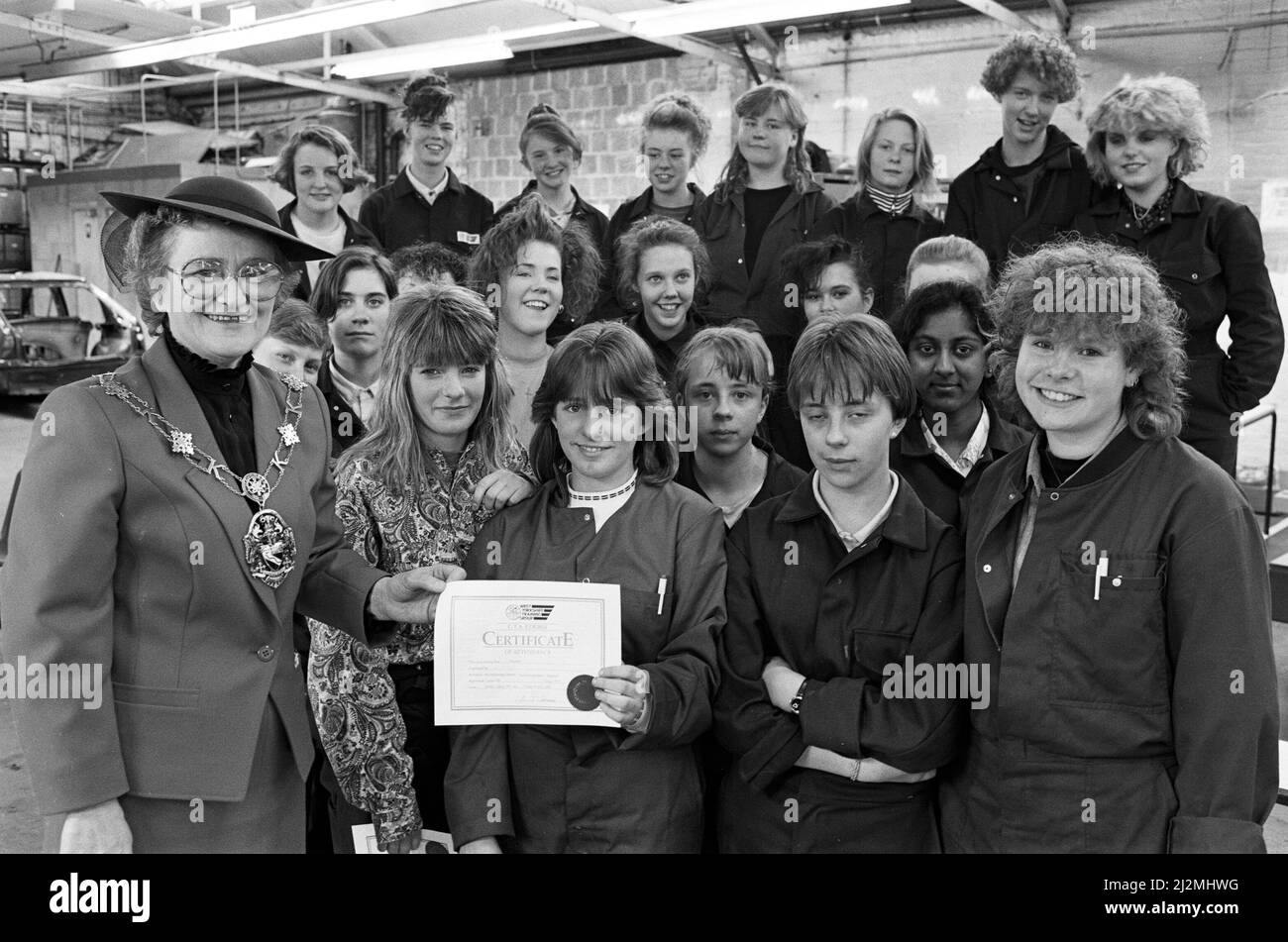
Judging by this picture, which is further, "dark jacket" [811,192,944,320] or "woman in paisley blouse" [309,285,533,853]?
"dark jacket" [811,192,944,320]

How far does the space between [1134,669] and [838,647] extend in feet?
1.82

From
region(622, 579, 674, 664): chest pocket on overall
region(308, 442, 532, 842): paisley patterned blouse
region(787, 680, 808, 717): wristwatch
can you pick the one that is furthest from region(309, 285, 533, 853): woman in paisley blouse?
region(787, 680, 808, 717): wristwatch

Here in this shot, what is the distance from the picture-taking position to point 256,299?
187 cm

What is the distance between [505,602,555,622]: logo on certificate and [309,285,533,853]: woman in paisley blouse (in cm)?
32

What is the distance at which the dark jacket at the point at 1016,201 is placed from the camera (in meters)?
3.83

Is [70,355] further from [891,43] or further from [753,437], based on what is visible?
[753,437]

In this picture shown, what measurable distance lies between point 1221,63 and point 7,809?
936 centimetres

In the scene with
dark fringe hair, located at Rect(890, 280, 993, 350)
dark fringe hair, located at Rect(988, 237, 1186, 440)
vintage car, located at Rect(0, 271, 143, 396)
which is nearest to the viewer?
dark fringe hair, located at Rect(988, 237, 1186, 440)

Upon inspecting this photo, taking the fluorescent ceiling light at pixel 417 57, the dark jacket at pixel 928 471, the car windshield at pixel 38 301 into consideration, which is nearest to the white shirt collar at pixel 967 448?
the dark jacket at pixel 928 471

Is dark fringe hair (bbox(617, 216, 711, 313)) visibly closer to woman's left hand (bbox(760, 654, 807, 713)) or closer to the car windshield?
woman's left hand (bbox(760, 654, 807, 713))

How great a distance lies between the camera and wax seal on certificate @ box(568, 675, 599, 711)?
215 centimetres

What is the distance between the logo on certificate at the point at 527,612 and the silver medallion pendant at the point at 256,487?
0.51m

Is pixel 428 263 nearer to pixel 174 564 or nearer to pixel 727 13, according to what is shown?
pixel 174 564

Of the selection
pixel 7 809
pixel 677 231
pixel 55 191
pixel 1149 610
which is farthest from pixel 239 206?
pixel 55 191
